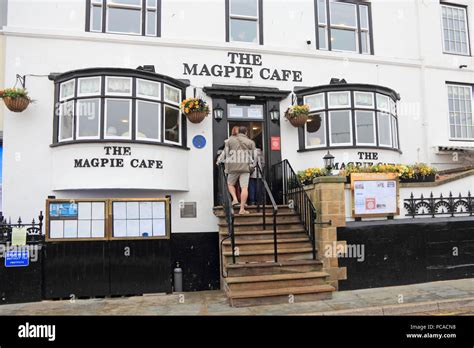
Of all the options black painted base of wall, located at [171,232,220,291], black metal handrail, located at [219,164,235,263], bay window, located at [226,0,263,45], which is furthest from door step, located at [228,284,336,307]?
bay window, located at [226,0,263,45]

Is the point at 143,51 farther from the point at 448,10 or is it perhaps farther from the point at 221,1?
the point at 448,10

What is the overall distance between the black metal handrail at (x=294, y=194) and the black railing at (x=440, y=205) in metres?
2.33

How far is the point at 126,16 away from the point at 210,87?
2.97m

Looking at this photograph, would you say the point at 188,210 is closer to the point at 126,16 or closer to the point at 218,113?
the point at 218,113

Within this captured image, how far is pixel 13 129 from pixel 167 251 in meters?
4.64

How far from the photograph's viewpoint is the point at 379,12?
41.3ft

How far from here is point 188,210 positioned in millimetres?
10273

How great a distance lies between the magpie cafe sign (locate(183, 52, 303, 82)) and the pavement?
18.8ft

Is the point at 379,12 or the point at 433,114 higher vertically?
the point at 379,12

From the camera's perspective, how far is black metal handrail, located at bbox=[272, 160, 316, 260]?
879cm

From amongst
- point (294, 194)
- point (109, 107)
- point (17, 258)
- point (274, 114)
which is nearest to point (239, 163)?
point (294, 194)

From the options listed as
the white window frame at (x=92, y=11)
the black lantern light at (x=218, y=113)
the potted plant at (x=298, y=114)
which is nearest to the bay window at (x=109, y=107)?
the black lantern light at (x=218, y=113)
